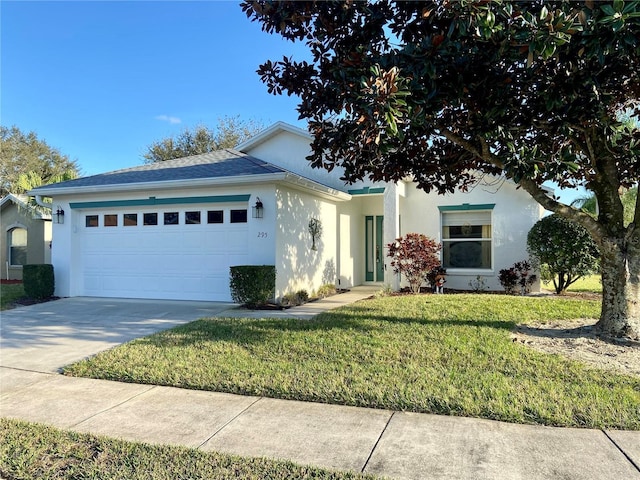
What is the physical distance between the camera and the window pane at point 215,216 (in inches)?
443

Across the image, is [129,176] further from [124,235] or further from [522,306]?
[522,306]

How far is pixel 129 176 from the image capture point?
12.6 m

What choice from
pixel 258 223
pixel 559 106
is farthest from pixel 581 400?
pixel 258 223

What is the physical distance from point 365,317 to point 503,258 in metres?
6.89

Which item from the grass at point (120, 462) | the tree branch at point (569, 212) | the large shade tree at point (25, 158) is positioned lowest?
the grass at point (120, 462)

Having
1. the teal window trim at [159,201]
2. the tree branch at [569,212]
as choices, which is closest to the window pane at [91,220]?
the teal window trim at [159,201]

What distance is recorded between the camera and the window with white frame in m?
13.6

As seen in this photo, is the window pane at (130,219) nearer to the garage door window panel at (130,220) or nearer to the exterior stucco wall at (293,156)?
the garage door window panel at (130,220)

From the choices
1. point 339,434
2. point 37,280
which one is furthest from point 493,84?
point 37,280

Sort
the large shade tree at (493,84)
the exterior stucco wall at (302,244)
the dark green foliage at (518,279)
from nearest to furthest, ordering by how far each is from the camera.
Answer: the large shade tree at (493,84) < the exterior stucco wall at (302,244) < the dark green foliage at (518,279)

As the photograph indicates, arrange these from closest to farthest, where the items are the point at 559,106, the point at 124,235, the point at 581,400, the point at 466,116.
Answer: the point at 581,400, the point at 559,106, the point at 466,116, the point at 124,235

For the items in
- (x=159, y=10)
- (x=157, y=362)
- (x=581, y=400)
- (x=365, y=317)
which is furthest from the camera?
(x=159, y=10)

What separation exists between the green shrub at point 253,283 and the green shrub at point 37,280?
19.4ft

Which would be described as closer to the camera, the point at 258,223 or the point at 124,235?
the point at 258,223
